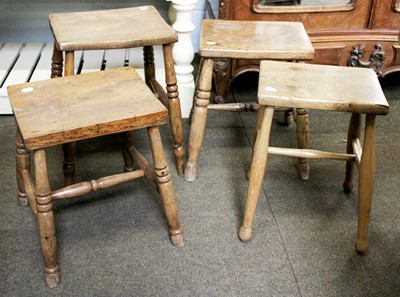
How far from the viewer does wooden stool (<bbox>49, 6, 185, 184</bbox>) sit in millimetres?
1376

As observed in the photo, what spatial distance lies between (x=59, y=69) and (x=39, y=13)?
3.49 feet

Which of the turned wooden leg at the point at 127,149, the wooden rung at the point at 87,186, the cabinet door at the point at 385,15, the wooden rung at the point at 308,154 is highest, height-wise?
the cabinet door at the point at 385,15

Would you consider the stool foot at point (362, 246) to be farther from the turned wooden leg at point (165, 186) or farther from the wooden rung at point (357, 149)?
the turned wooden leg at point (165, 186)

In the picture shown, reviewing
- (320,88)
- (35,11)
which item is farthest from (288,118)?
(35,11)

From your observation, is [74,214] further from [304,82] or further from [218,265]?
[304,82]

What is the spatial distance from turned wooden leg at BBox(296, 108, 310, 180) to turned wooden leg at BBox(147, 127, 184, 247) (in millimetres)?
526

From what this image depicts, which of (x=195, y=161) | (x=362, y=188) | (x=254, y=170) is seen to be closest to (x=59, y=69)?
(x=195, y=161)

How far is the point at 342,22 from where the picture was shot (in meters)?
1.96

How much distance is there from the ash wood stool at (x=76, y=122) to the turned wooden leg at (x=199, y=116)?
0.82ft

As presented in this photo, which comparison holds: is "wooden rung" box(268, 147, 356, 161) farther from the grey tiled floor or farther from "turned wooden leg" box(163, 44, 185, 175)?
"turned wooden leg" box(163, 44, 185, 175)

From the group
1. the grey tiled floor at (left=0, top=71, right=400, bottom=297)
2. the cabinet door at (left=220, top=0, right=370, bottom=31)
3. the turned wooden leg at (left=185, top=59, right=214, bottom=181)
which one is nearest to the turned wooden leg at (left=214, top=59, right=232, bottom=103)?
the cabinet door at (left=220, top=0, right=370, bottom=31)

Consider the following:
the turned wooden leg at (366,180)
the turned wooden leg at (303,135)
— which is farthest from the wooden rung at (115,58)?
the turned wooden leg at (366,180)

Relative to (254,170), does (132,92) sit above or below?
above

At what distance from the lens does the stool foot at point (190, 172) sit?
1652 mm
